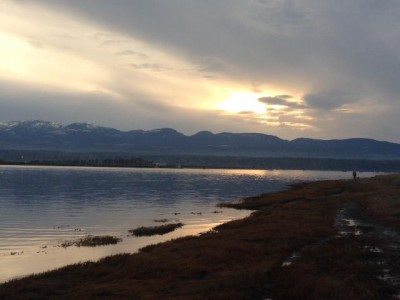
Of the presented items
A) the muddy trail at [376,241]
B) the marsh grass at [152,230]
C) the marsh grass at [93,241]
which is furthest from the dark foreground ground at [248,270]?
the marsh grass at [152,230]

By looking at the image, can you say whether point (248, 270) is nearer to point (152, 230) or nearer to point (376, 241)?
point (376, 241)

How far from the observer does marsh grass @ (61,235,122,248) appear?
39.4 m

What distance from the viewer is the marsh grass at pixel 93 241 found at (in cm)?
3944

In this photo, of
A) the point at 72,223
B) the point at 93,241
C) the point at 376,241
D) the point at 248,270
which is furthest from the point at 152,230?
the point at 248,270

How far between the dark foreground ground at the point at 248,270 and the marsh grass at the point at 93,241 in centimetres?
641

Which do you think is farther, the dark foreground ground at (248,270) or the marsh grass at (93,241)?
the marsh grass at (93,241)

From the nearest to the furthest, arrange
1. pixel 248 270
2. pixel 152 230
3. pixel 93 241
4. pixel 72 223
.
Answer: pixel 248 270
pixel 93 241
pixel 152 230
pixel 72 223

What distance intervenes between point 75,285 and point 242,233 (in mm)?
18867

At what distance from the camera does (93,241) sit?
40844 millimetres

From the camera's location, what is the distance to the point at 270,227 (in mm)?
41812

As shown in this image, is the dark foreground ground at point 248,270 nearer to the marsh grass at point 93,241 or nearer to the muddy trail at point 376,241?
the muddy trail at point 376,241

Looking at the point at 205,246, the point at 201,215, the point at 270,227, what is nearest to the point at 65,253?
the point at 205,246

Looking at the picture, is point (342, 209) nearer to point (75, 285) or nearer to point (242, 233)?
point (242, 233)

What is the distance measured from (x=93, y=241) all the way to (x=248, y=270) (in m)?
20.3
